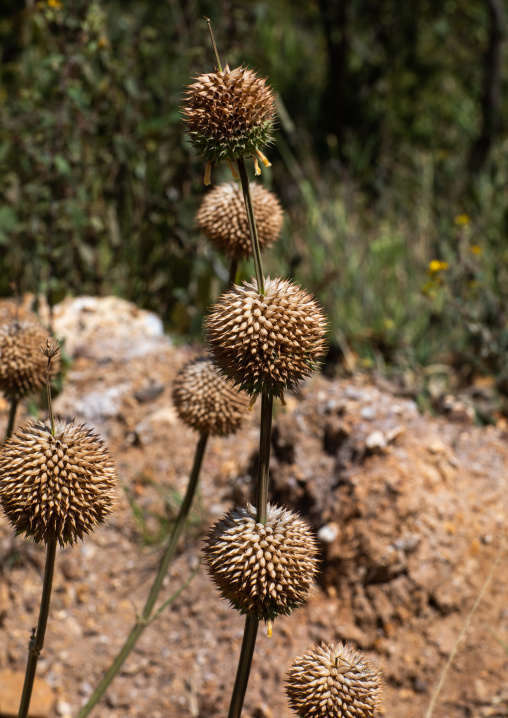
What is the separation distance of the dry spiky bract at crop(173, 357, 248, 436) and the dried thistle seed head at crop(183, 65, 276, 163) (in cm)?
101

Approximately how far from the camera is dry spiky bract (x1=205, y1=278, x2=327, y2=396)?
5.32 ft

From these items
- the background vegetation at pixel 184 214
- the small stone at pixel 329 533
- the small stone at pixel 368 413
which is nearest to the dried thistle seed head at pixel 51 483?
the small stone at pixel 329 533

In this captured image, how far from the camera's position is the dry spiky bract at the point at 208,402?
96.3 inches

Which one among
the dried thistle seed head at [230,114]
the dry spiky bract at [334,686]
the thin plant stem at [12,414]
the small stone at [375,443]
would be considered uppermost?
the dried thistle seed head at [230,114]

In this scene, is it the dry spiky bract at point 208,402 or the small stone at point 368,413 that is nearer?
the dry spiky bract at point 208,402

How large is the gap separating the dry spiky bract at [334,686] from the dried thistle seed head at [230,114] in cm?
127

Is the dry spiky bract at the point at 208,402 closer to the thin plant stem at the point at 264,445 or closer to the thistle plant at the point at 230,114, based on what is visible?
the thin plant stem at the point at 264,445

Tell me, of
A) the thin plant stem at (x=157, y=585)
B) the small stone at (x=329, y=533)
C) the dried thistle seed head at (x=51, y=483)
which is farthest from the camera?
the small stone at (x=329, y=533)

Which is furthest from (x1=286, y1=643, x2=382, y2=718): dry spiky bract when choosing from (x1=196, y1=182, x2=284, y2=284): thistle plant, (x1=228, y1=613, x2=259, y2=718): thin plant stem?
(x1=196, y1=182, x2=284, y2=284): thistle plant

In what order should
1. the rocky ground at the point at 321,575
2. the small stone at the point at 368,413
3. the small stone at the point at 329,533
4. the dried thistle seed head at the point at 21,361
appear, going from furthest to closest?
the small stone at the point at 368,413 < the small stone at the point at 329,533 < the rocky ground at the point at 321,575 < the dried thistle seed head at the point at 21,361

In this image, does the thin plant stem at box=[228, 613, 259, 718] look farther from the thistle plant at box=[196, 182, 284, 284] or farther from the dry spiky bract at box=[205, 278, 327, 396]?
Result: the thistle plant at box=[196, 182, 284, 284]

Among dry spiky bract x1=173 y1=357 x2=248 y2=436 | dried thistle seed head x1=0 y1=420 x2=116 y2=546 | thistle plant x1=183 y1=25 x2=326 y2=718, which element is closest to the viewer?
thistle plant x1=183 y1=25 x2=326 y2=718

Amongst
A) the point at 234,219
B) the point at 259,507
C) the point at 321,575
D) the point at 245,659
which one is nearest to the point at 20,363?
the point at 234,219

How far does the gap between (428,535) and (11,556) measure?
2052mm
